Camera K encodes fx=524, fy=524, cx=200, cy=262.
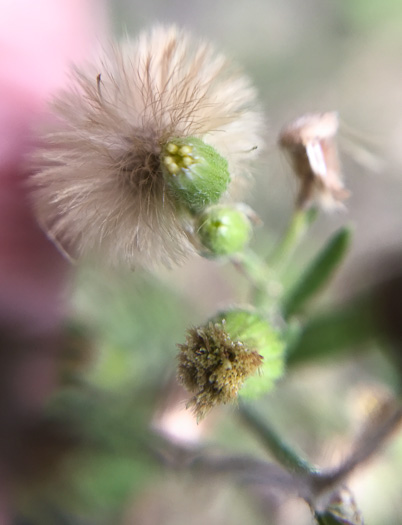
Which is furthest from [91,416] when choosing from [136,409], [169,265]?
[169,265]

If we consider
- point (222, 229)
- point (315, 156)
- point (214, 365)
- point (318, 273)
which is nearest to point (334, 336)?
point (318, 273)

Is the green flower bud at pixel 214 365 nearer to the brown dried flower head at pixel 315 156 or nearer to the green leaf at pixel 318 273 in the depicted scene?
the brown dried flower head at pixel 315 156

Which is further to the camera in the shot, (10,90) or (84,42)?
(84,42)

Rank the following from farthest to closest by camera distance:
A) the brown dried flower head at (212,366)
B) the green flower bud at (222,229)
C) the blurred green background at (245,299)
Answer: the blurred green background at (245,299) < the green flower bud at (222,229) < the brown dried flower head at (212,366)

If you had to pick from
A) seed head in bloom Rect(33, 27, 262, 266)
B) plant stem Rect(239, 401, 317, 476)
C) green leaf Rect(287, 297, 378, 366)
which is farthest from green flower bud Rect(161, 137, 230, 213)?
green leaf Rect(287, 297, 378, 366)

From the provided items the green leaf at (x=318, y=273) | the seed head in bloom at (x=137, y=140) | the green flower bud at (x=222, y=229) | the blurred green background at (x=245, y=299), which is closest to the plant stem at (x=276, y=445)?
the blurred green background at (x=245, y=299)

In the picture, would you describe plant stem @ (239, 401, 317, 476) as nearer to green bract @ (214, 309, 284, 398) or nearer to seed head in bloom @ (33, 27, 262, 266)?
green bract @ (214, 309, 284, 398)

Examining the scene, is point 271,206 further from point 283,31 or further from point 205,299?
point 283,31
